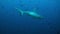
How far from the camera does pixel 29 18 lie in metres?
2.38

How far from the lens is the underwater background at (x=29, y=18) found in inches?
93.1

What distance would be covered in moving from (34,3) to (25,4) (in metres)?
0.17

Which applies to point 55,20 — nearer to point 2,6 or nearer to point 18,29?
point 18,29

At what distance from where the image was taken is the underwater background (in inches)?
93.1

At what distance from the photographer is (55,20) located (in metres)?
2.39

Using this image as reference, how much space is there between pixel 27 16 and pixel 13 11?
0.91 feet

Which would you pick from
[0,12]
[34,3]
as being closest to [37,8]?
[34,3]

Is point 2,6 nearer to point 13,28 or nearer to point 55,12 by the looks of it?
point 13,28

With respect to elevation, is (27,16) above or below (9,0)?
below

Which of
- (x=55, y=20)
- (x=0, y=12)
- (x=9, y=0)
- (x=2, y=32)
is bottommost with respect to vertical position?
(x=2, y=32)

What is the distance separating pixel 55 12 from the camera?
238 centimetres

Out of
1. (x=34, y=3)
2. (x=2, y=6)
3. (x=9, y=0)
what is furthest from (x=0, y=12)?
(x=34, y=3)

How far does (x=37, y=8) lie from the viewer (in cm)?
236

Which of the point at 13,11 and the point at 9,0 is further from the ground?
the point at 9,0
